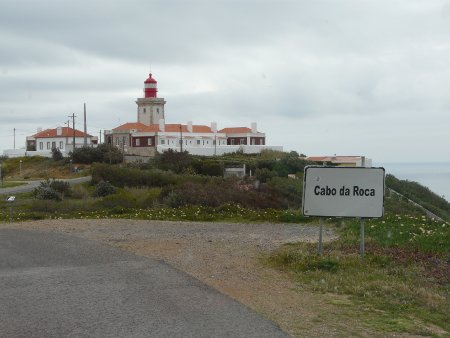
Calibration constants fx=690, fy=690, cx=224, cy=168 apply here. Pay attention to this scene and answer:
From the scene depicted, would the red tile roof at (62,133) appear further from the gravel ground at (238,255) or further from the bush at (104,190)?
the gravel ground at (238,255)

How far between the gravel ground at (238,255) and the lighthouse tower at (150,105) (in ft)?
281

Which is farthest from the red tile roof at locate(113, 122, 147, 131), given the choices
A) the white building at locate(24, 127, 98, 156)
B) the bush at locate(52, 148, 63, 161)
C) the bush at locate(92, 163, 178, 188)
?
the bush at locate(92, 163, 178, 188)

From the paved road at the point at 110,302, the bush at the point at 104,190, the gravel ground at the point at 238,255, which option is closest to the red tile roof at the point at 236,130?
the bush at the point at 104,190

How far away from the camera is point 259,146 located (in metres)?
94.8

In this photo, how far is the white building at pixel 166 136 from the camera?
92312 mm

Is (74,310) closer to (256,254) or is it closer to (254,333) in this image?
(254,333)

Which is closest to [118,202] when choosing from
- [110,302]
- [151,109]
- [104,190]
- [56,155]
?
[104,190]

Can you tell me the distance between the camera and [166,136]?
307ft

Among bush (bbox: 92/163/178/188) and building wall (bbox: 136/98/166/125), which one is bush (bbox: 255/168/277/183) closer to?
bush (bbox: 92/163/178/188)

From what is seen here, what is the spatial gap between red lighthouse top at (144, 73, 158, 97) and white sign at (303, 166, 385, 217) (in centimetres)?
9408

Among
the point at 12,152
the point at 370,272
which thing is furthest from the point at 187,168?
the point at 370,272

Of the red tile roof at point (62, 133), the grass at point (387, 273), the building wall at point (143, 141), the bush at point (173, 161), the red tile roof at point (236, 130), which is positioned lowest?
the grass at point (387, 273)

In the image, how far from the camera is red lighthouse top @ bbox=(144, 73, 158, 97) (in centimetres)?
10444

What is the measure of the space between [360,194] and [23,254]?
613 centimetres
